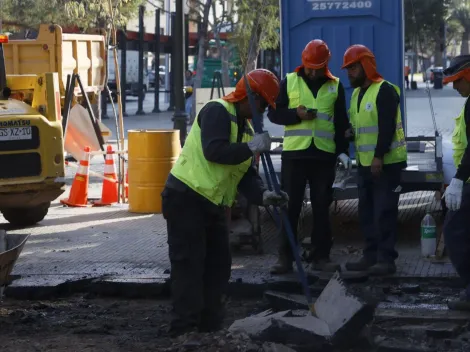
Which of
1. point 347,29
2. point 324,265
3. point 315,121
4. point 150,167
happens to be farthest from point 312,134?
point 150,167

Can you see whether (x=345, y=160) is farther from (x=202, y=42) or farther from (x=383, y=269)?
(x=202, y=42)

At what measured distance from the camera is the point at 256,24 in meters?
25.8

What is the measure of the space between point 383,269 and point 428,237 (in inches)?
35.8

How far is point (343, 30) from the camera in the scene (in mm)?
11562

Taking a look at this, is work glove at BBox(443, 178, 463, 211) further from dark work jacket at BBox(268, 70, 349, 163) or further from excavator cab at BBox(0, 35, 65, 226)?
excavator cab at BBox(0, 35, 65, 226)

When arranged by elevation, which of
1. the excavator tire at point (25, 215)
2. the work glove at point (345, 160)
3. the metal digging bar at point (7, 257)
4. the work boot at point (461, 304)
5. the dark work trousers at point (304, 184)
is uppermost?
the work glove at point (345, 160)

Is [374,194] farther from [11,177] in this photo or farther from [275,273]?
[11,177]

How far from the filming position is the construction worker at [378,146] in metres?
8.53

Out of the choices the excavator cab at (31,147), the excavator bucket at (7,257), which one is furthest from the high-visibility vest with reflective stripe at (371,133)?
the excavator cab at (31,147)

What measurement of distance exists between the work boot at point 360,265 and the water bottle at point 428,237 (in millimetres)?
736

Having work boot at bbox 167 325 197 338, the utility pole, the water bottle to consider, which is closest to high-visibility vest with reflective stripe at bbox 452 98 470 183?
the water bottle

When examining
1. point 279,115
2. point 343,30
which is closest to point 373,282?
point 279,115

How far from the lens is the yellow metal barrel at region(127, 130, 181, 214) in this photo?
41.0ft

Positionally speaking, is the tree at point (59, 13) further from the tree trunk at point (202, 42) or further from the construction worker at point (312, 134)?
the construction worker at point (312, 134)
